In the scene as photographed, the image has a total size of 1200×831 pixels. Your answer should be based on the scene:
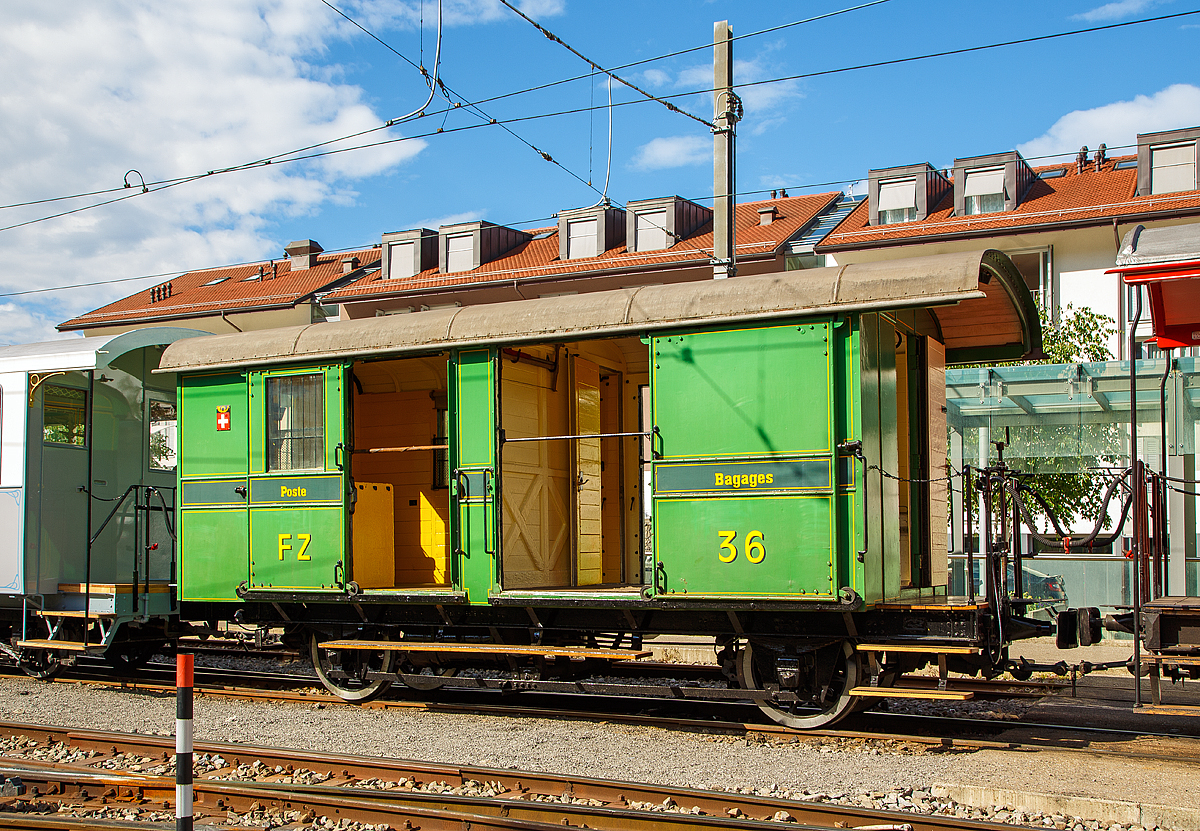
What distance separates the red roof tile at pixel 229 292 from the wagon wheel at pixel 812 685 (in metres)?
28.8

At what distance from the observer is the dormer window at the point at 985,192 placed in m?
28.1

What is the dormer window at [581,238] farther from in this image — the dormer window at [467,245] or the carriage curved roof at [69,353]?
the carriage curved roof at [69,353]

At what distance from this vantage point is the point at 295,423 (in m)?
9.79

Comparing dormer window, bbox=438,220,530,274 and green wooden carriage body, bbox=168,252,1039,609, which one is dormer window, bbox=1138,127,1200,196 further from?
green wooden carriage body, bbox=168,252,1039,609

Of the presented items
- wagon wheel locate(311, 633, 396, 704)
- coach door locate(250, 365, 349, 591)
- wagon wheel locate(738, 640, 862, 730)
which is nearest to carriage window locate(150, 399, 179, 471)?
coach door locate(250, 365, 349, 591)

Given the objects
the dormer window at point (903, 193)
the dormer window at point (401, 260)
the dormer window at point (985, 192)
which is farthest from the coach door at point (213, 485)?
the dormer window at point (401, 260)

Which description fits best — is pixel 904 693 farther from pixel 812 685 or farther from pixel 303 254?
pixel 303 254

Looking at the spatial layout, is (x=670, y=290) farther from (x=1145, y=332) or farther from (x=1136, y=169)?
(x=1136, y=169)

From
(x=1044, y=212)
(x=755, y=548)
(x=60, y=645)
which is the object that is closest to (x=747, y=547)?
(x=755, y=548)

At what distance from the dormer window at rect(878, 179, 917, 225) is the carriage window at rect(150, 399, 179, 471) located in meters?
21.2

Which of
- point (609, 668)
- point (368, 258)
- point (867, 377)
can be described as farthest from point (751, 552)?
point (368, 258)

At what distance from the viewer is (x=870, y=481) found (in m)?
7.74

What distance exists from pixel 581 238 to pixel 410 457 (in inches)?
890

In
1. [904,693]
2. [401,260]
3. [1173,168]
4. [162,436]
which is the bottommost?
[904,693]
